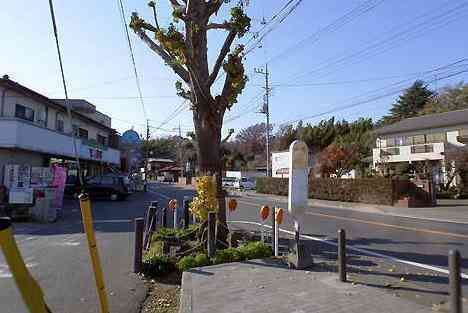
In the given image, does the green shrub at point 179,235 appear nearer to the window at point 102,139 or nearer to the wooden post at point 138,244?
the wooden post at point 138,244

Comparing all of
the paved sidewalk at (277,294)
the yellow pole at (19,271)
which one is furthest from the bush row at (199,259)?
the yellow pole at (19,271)

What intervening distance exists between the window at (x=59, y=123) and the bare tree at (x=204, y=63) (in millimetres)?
22494

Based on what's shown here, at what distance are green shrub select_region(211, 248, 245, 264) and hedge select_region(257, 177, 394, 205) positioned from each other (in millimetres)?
21168

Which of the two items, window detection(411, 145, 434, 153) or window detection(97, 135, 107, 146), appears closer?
window detection(411, 145, 434, 153)

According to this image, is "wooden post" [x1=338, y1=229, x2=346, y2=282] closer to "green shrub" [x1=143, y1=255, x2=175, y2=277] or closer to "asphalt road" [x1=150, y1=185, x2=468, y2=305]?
"asphalt road" [x1=150, y1=185, x2=468, y2=305]

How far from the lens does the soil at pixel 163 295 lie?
6.95 meters

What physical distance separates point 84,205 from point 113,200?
2978 cm

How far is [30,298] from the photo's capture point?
277cm

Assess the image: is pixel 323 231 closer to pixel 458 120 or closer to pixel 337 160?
pixel 458 120

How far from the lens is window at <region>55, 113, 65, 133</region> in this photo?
3245cm

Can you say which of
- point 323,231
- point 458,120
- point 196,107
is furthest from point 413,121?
point 196,107

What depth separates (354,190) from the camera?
31891mm

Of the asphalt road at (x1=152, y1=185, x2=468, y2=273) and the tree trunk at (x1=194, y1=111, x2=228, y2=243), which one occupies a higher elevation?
the tree trunk at (x1=194, y1=111, x2=228, y2=243)

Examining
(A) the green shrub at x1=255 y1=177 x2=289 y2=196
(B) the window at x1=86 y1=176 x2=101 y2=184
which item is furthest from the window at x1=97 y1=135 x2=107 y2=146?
(A) the green shrub at x1=255 y1=177 x2=289 y2=196
